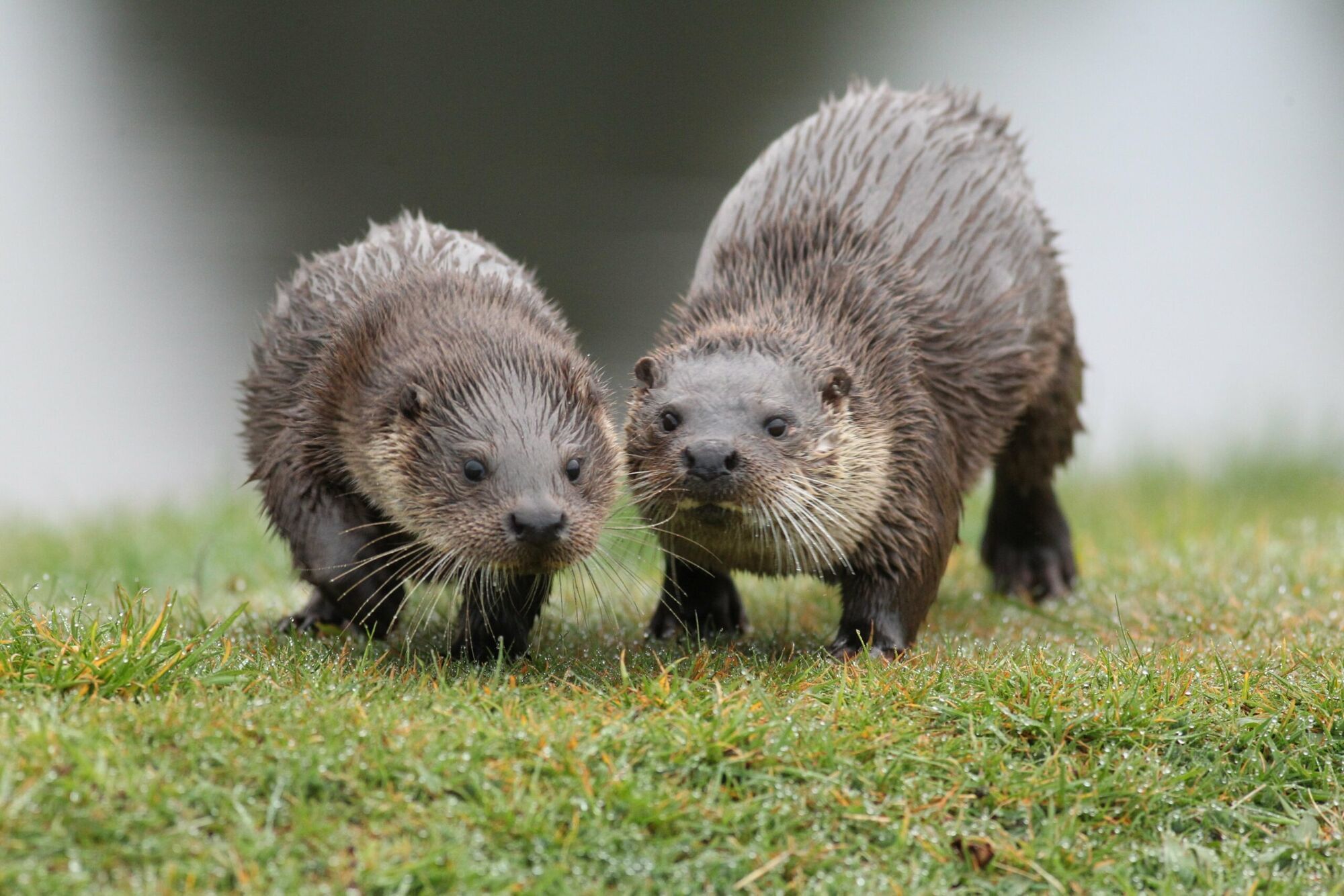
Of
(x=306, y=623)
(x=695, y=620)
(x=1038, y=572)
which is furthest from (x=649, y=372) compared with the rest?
(x=1038, y=572)

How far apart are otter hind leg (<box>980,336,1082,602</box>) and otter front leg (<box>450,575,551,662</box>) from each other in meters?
2.05

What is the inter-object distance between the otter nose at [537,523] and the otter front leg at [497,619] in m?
0.41

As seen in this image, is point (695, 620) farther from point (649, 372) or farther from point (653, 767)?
point (653, 767)

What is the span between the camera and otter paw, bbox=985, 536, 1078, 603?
Answer: 211 inches

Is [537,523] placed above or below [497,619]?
above

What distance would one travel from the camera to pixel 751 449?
3.75 m

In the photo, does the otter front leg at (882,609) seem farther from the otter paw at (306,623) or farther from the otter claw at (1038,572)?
the otter paw at (306,623)

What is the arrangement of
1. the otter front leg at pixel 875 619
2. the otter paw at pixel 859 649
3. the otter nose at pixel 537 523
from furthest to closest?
the otter front leg at pixel 875 619 < the otter paw at pixel 859 649 < the otter nose at pixel 537 523

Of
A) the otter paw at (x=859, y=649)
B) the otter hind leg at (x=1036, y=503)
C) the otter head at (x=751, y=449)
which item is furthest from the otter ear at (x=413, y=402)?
the otter hind leg at (x=1036, y=503)

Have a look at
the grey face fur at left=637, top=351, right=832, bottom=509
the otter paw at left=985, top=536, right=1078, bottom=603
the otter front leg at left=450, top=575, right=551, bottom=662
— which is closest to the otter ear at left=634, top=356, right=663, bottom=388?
the grey face fur at left=637, top=351, right=832, bottom=509

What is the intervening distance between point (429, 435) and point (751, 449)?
0.81m

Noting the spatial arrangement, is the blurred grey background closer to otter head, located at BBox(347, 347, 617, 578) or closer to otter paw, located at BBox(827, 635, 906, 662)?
otter paw, located at BBox(827, 635, 906, 662)

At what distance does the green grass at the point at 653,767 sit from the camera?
267cm

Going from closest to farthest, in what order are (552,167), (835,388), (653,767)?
(653,767) < (835,388) < (552,167)
